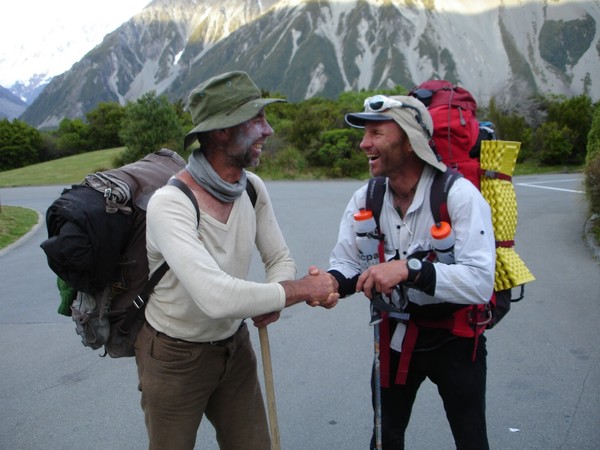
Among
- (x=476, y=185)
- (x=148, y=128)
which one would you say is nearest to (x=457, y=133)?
(x=476, y=185)

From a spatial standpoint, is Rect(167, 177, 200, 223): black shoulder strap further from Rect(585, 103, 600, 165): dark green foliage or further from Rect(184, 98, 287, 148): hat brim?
Rect(585, 103, 600, 165): dark green foliage

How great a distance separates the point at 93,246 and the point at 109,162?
3950cm

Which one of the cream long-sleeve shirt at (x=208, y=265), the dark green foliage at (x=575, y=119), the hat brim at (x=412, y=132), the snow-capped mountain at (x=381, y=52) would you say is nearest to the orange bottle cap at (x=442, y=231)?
the hat brim at (x=412, y=132)

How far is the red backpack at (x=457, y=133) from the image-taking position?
87.0 inches

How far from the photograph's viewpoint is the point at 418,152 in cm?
204

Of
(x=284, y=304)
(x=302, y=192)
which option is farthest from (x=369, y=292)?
(x=302, y=192)

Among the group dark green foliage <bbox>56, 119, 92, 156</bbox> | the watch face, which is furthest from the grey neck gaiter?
dark green foliage <bbox>56, 119, 92, 156</bbox>

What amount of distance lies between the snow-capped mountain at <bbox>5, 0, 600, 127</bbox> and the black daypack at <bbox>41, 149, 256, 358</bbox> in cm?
9840

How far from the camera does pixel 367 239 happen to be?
2.24 metres

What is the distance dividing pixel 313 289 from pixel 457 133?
926mm

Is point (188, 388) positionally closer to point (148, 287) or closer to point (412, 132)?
point (148, 287)

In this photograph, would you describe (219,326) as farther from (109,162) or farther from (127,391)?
(109,162)

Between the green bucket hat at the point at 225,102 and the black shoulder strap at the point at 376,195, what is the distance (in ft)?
2.00

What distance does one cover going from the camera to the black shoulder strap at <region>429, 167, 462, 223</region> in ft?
6.70
